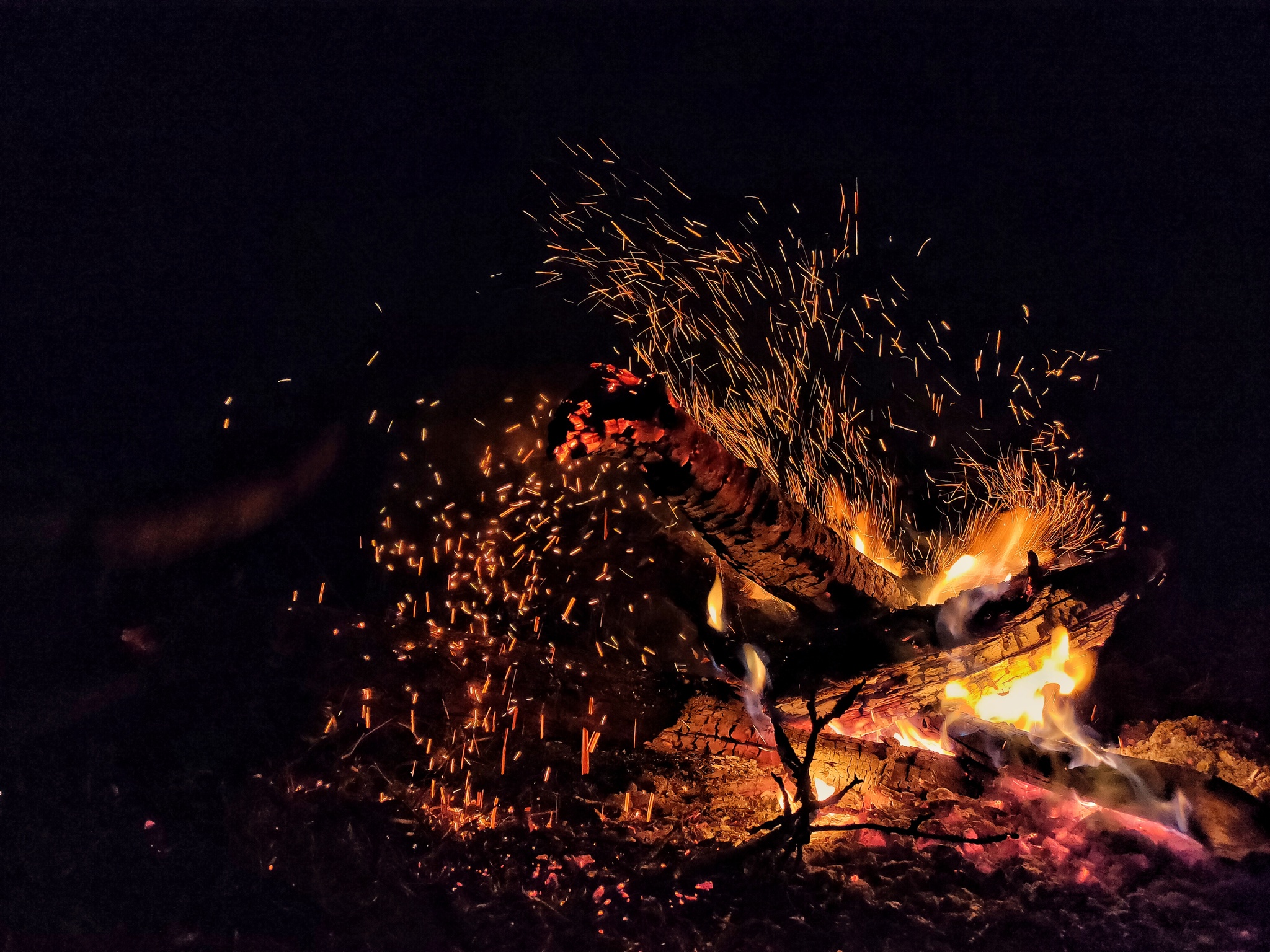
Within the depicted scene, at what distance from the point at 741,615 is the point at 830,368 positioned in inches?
55.0

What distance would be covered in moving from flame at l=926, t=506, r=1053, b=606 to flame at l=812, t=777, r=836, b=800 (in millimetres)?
834

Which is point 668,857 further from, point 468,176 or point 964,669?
point 468,176

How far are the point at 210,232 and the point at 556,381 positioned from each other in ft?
5.80

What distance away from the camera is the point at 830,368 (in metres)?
3.47

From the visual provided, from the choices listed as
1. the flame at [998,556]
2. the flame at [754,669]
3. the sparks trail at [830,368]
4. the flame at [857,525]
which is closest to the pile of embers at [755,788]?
the flame at [754,669]

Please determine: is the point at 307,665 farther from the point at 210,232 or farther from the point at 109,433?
the point at 210,232

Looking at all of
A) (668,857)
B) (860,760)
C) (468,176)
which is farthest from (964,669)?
(468,176)

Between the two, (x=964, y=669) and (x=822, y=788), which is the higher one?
(x=964, y=669)

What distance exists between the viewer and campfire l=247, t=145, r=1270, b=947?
2.23 m

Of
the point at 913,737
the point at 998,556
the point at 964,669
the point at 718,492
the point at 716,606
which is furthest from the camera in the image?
the point at 998,556

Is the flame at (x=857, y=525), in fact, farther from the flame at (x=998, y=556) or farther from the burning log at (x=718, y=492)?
the burning log at (x=718, y=492)

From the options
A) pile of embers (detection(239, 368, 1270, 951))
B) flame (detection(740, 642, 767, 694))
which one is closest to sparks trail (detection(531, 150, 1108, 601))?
pile of embers (detection(239, 368, 1270, 951))

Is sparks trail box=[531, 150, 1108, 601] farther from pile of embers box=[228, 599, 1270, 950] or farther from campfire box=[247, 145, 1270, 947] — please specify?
pile of embers box=[228, 599, 1270, 950]

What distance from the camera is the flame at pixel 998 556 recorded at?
2.95 m
